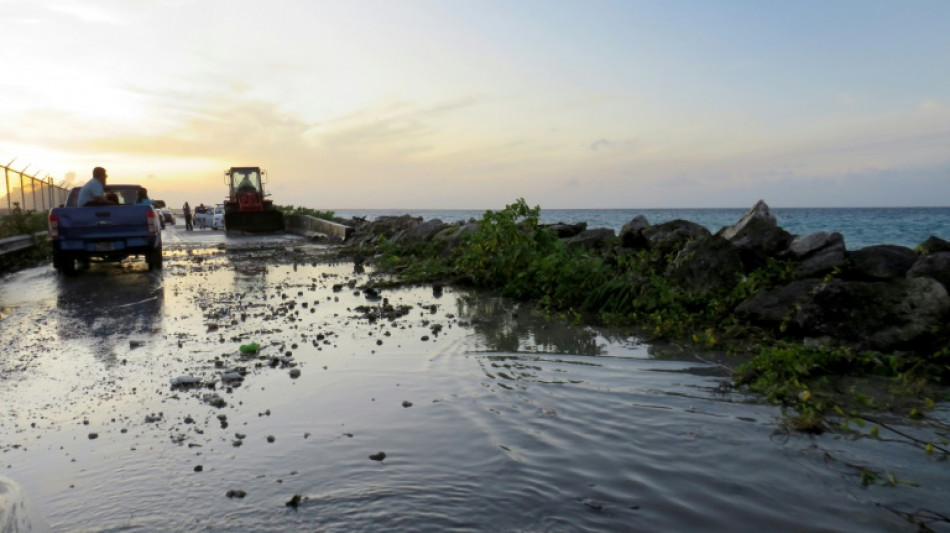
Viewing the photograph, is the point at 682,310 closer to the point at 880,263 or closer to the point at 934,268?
the point at 880,263

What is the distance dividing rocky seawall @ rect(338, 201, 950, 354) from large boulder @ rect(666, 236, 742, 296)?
0.5 inches

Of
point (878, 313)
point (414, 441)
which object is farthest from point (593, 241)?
point (414, 441)

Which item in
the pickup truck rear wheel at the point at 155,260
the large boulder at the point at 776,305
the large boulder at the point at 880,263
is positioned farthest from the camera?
the pickup truck rear wheel at the point at 155,260

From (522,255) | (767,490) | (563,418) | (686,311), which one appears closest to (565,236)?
(522,255)

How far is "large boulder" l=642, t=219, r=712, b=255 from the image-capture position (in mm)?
10992

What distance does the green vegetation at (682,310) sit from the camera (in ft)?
16.5

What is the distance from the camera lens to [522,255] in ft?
36.7

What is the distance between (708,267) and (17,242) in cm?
1706

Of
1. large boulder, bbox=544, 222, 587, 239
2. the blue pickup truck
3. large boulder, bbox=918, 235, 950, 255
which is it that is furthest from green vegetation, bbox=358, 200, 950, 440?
the blue pickup truck

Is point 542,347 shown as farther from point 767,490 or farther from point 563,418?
point 767,490

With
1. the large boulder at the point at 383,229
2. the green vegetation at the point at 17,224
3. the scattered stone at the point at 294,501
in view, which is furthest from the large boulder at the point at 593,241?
the green vegetation at the point at 17,224

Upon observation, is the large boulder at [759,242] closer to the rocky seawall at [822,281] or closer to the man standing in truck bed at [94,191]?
the rocky seawall at [822,281]

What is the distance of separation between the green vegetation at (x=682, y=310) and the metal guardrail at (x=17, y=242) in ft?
Result: 29.2

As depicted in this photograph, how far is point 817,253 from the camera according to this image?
27.9ft
